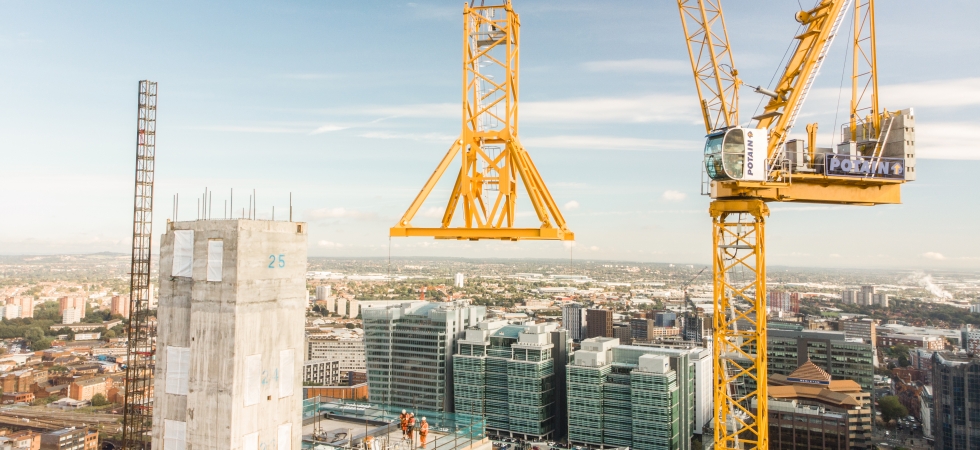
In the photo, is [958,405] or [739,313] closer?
[739,313]

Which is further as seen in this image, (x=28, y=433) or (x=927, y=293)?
(x=927, y=293)

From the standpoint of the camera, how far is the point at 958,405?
3562 cm

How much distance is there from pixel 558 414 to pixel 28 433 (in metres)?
31.6

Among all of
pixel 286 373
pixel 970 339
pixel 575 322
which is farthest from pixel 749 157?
pixel 575 322

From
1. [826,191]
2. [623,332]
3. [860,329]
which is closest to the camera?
[826,191]

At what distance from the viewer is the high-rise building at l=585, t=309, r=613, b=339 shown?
7464 cm

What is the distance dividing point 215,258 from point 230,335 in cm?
145

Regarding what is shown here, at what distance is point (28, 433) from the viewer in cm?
3628

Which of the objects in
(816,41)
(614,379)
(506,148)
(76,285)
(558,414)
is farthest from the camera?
(76,285)

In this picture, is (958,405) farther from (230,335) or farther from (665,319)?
(665,319)

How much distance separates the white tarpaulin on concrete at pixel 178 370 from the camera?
12.3 m

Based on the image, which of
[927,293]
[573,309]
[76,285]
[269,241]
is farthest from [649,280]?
[269,241]

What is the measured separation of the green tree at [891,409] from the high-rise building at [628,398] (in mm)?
14844

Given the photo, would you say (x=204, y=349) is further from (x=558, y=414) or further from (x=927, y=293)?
(x=927, y=293)
